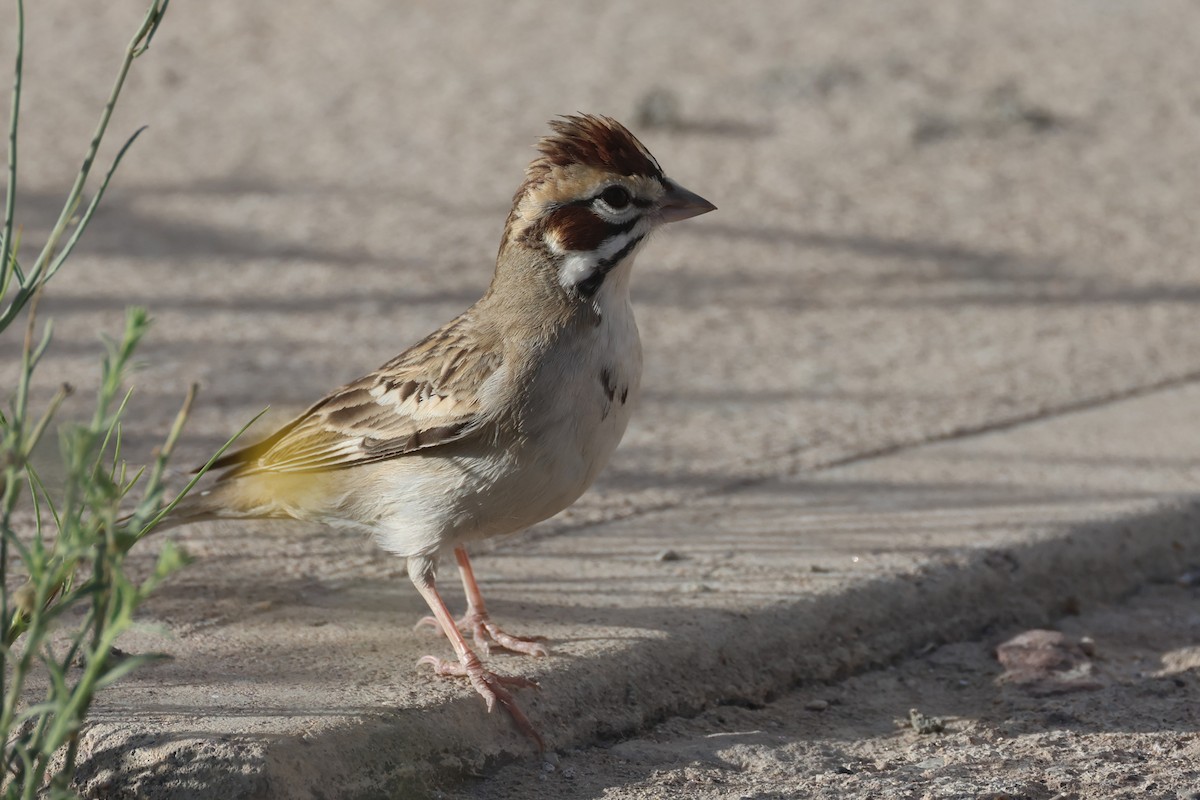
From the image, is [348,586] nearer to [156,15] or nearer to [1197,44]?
[156,15]

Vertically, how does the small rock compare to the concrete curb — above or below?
below

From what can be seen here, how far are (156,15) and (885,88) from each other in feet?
24.6

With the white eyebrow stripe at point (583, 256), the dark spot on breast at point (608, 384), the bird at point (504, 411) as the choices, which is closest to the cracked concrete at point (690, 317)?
the bird at point (504, 411)

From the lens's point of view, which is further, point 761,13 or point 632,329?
point 761,13

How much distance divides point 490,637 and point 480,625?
0.20 ft

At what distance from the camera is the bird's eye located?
4312 mm

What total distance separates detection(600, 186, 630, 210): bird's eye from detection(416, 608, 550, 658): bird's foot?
1198 mm

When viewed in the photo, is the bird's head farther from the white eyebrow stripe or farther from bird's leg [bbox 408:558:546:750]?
bird's leg [bbox 408:558:546:750]

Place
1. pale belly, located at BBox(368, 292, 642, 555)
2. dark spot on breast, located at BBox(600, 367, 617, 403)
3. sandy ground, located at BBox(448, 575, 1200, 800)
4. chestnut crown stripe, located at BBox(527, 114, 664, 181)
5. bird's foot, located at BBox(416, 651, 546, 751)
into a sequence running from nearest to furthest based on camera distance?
sandy ground, located at BBox(448, 575, 1200, 800)
bird's foot, located at BBox(416, 651, 546, 751)
pale belly, located at BBox(368, 292, 642, 555)
dark spot on breast, located at BBox(600, 367, 617, 403)
chestnut crown stripe, located at BBox(527, 114, 664, 181)

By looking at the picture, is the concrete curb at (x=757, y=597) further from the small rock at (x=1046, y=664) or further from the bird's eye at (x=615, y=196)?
the bird's eye at (x=615, y=196)

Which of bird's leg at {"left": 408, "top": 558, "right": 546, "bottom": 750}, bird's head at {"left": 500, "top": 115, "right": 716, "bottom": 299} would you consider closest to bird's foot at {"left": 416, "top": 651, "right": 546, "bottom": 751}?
bird's leg at {"left": 408, "top": 558, "right": 546, "bottom": 750}

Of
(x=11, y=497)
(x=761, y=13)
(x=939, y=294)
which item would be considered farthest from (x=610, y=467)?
(x=761, y=13)

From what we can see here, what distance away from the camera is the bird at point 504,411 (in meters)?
4.06

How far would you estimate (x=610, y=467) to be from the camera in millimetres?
5809
